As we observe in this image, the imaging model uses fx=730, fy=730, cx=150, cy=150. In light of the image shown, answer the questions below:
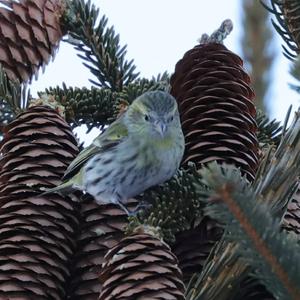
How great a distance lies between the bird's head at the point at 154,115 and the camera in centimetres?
207

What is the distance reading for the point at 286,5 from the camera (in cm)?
170

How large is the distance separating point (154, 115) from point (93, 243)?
0.87 meters

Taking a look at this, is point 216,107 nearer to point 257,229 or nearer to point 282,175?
point 282,175

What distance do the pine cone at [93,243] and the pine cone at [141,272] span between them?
0.20 metres

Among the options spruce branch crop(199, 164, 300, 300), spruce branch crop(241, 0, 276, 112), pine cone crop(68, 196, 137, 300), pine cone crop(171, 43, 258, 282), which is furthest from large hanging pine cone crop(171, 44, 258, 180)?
spruce branch crop(199, 164, 300, 300)

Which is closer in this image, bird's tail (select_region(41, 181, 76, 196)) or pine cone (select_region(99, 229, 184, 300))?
pine cone (select_region(99, 229, 184, 300))

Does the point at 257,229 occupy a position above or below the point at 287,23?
below

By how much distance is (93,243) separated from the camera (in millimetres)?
1655

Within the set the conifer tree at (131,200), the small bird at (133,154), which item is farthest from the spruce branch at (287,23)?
the small bird at (133,154)

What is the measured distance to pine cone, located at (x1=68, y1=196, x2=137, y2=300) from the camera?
62.9 inches

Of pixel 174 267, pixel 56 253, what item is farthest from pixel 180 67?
pixel 174 267

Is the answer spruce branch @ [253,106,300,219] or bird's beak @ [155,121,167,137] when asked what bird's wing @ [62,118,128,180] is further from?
spruce branch @ [253,106,300,219]

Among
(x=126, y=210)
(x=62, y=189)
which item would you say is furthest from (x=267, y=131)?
(x=62, y=189)

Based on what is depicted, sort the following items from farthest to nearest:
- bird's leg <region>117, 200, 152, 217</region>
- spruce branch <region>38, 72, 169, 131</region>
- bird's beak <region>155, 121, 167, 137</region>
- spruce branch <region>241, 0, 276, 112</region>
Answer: spruce branch <region>241, 0, 276, 112</region> < bird's beak <region>155, 121, 167, 137</region> < spruce branch <region>38, 72, 169, 131</region> < bird's leg <region>117, 200, 152, 217</region>
